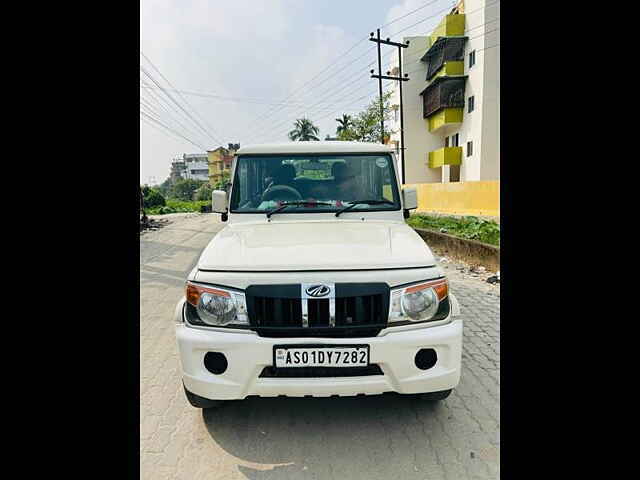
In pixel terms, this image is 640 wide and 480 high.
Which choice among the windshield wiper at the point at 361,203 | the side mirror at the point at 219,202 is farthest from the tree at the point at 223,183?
the windshield wiper at the point at 361,203

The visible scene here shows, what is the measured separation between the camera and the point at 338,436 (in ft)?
8.16

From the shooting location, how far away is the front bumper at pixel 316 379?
7.30 feet

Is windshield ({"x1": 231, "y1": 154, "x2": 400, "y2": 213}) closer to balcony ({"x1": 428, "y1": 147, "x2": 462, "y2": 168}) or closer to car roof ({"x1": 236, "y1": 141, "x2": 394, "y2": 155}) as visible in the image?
car roof ({"x1": 236, "y1": 141, "x2": 394, "y2": 155})

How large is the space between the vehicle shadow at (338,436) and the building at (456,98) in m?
20.3

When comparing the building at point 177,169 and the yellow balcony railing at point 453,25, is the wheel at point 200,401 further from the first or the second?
the building at point 177,169

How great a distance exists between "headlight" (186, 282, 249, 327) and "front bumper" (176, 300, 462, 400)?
72 mm

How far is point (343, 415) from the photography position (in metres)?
2.68

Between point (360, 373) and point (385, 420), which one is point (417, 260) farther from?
point (385, 420)

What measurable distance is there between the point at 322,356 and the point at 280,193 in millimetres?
1853

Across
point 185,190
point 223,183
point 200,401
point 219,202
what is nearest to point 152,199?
point 223,183

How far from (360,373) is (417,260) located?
0.77 meters

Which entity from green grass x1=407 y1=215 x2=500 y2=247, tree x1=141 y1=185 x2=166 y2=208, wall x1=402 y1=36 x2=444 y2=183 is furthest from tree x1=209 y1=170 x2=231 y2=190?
wall x1=402 y1=36 x2=444 y2=183

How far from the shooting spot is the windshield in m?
3.61
